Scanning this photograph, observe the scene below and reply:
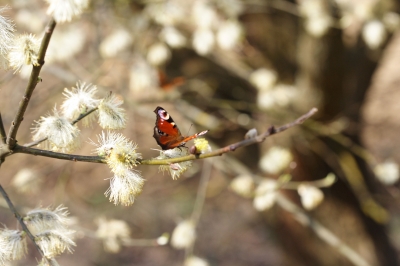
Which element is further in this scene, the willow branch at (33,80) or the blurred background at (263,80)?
the blurred background at (263,80)

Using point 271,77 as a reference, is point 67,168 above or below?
below

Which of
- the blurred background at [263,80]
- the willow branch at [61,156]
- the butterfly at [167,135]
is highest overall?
the blurred background at [263,80]

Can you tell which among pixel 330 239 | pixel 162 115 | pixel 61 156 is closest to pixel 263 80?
pixel 330 239

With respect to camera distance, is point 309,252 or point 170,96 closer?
point 170,96

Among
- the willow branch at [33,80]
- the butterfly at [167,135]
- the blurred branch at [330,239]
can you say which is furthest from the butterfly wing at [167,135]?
the blurred branch at [330,239]

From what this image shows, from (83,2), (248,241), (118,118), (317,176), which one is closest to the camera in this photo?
(83,2)

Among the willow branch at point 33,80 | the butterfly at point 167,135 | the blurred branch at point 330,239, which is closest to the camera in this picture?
the willow branch at point 33,80

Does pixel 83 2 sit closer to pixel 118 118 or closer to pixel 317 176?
pixel 118 118

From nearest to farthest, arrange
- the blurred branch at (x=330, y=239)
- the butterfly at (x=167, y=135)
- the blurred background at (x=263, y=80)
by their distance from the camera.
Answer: the butterfly at (x=167, y=135) → the blurred branch at (x=330, y=239) → the blurred background at (x=263, y=80)

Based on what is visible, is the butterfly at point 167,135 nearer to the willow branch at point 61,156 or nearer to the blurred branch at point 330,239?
the willow branch at point 61,156

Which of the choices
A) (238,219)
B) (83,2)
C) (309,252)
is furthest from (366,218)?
(238,219)

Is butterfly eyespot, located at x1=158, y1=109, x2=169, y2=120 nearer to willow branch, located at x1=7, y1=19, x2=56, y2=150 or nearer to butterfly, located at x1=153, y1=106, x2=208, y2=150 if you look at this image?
butterfly, located at x1=153, y1=106, x2=208, y2=150
